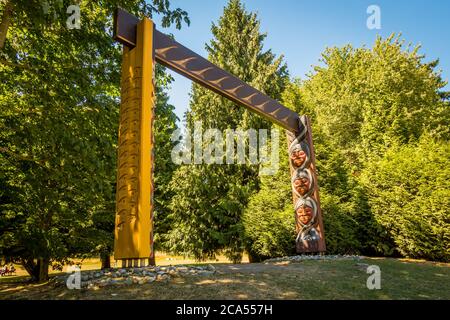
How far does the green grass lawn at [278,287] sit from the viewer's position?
4.67m

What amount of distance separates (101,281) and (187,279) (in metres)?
1.42

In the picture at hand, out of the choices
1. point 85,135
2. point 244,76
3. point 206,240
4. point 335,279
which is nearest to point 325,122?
point 244,76

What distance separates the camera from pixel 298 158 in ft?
35.7

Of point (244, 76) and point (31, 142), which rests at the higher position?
point (244, 76)

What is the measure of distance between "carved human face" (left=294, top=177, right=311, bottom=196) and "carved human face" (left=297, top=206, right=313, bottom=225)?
513 millimetres

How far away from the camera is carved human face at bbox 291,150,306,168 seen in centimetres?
1074

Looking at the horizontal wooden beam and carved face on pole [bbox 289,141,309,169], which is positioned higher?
the horizontal wooden beam

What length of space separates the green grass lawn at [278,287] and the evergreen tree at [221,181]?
8197mm

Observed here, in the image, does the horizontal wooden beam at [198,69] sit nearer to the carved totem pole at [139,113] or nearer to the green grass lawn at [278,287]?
the carved totem pole at [139,113]

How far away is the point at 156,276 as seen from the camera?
540cm

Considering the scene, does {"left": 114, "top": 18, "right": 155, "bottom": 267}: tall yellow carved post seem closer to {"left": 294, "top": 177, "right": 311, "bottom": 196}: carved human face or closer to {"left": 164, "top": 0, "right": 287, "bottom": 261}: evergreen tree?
{"left": 294, "top": 177, "right": 311, "bottom": 196}: carved human face

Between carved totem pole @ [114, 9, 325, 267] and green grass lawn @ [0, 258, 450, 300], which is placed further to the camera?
carved totem pole @ [114, 9, 325, 267]

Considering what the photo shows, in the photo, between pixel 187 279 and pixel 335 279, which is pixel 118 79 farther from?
pixel 335 279

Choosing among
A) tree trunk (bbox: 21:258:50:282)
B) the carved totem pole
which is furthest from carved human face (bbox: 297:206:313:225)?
tree trunk (bbox: 21:258:50:282)
